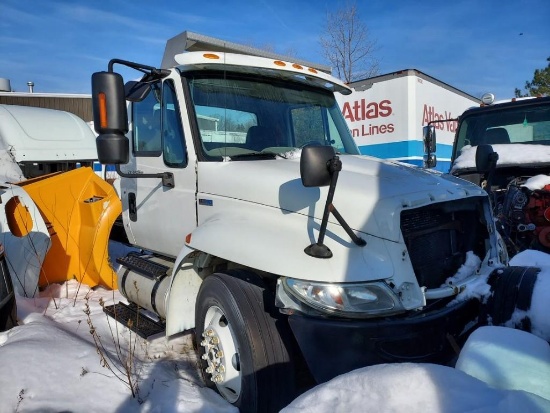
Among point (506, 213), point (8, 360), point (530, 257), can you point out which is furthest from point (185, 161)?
point (506, 213)

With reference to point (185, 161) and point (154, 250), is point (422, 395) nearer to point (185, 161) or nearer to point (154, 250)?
point (185, 161)

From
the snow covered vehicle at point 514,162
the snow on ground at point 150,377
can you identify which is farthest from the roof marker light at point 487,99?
the snow on ground at point 150,377

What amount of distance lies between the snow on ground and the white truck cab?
30 cm

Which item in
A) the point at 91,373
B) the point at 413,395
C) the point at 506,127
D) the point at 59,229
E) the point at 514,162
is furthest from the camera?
the point at 506,127

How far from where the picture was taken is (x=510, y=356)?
6.34ft

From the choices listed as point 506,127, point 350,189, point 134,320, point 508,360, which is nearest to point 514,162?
point 506,127

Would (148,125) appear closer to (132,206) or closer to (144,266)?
(132,206)

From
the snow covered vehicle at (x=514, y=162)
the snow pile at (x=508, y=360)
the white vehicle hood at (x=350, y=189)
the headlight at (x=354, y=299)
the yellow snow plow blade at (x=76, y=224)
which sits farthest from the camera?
the snow covered vehicle at (x=514, y=162)

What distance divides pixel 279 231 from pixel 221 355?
92 cm

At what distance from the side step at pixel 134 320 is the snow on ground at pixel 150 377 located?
0.34 feet

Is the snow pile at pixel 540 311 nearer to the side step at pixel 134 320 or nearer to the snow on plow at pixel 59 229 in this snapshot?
the side step at pixel 134 320

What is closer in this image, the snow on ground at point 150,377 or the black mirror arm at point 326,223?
the snow on ground at point 150,377

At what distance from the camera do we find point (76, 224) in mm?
5281

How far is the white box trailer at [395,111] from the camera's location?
951cm
